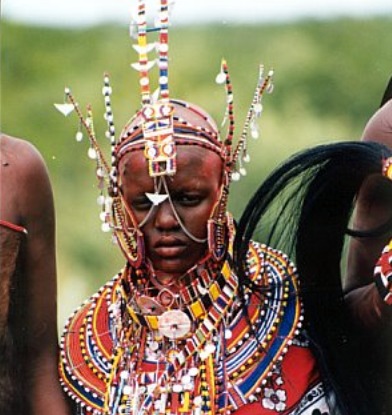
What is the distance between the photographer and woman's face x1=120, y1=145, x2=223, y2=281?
256cm

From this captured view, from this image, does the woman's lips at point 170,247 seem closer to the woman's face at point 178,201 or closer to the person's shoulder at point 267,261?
the woman's face at point 178,201

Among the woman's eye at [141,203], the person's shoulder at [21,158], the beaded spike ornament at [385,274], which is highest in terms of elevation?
the person's shoulder at [21,158]

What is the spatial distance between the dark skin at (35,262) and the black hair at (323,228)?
0.43 meters

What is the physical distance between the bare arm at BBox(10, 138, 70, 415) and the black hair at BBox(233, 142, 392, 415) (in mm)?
427

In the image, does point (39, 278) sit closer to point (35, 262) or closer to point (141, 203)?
point (35, 262)

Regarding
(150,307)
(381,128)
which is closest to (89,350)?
(150,307)

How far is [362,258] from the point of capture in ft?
9.11

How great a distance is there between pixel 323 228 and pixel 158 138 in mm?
425

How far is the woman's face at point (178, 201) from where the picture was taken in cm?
256

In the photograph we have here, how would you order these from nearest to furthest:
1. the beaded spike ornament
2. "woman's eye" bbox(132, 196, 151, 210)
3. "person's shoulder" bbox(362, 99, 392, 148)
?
the beaded spike ornament < "woman's eye" bbox(132, 196, 151, 210) < "person's shoulder" bbox(362, 99, 392, 148)

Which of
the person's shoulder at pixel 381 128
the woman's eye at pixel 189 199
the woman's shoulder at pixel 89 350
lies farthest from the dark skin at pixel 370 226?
the woman's shoulder at pixel 89 350

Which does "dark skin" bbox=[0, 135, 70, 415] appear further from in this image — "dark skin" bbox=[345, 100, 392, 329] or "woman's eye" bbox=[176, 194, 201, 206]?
"dark skin" bbox=[345, 100, 392, 329]

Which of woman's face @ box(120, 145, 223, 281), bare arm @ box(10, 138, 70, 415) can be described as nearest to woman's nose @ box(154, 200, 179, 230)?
woman's face @ box(120, 145, 223, 281)

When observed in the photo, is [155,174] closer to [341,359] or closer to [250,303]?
[250,303]
